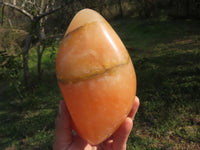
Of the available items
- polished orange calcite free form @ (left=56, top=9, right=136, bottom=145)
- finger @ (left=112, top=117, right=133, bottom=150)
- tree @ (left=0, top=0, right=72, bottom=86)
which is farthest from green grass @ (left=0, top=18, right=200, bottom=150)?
polished orange calcite free form @ (left=56, top=9, right=136, bottom=145)

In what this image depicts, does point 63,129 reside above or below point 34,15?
below

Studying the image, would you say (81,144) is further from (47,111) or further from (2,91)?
(2,91)

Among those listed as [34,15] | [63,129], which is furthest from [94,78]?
[34,15]

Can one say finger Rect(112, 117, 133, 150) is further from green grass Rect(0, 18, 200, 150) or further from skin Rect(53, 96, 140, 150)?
green grass Rect(0, 18, 200, 150)

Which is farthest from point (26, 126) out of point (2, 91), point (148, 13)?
point (148, 13)

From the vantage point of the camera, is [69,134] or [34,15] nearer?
[69,134]

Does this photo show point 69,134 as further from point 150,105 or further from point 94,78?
point 150,105
